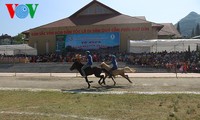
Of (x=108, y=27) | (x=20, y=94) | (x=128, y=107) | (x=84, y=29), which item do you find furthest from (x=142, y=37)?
(x=128, y=107)

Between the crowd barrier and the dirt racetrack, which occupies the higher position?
the dirt racetrack

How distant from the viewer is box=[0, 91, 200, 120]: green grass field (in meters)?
11.4

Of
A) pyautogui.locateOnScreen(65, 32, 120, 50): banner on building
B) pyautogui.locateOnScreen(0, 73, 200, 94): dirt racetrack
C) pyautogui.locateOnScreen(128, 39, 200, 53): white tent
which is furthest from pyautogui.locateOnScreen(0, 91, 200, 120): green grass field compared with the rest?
pyautogui.locateOnScreen(65, 32, 120, 50): banner on building

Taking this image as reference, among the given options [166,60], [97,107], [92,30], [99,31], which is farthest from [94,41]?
[97,107]

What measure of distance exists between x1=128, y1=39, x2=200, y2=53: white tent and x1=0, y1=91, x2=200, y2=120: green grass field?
2501cm

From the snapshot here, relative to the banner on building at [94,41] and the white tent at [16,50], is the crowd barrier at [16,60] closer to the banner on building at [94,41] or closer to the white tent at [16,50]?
the white tent at [16,50]

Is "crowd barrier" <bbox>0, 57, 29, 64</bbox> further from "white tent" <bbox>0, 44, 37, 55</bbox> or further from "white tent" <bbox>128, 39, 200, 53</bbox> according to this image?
"white tent" <bbox>128, 39, 200, 53</bbox>

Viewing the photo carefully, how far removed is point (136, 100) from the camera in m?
14.4

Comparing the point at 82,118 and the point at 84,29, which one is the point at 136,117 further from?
the point at 84,29

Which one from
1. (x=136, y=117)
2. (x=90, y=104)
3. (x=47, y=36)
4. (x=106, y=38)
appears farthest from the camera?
(x=47, y=36)

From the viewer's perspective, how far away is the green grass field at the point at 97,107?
37.4 feet

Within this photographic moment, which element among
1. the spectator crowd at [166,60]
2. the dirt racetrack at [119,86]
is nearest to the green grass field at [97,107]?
the dirt racetrack at [119,86]

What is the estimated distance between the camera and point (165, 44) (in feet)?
133

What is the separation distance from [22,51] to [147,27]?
54.5 feet
